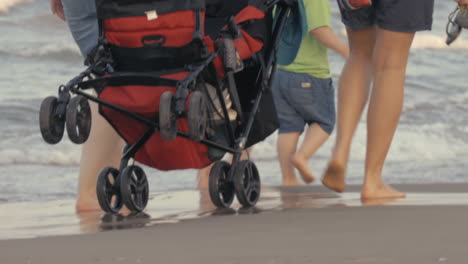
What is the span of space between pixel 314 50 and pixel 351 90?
2.11 meters

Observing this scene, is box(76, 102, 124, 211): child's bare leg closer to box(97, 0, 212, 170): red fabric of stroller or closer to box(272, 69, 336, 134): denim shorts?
box(97, 0, 212, 170): red fabric of stroller

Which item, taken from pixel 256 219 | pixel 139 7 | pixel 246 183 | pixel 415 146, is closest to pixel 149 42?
pixel 139 7

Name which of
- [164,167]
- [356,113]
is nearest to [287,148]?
[356,113]

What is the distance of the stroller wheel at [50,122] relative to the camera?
3.95 m

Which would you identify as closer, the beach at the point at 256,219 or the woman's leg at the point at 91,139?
the beach at the point at 256,219

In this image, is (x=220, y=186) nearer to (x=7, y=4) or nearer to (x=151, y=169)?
(x=151, y=169)

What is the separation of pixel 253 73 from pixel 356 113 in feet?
1.76

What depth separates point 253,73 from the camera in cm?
462

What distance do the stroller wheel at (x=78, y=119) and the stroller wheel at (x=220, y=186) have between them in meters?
0.61

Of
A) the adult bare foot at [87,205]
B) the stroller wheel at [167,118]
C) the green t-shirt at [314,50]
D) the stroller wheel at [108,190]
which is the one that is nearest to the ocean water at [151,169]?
the green t-shirt at [314,50]

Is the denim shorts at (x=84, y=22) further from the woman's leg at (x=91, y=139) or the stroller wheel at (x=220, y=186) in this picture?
the stroller wheel at (x=220, y=186)

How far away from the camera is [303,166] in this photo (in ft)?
20.5

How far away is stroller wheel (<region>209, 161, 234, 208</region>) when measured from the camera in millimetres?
4285

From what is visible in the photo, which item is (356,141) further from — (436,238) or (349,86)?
(436,238)
